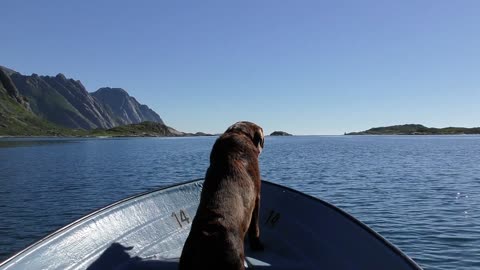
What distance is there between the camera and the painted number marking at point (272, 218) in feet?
31.9

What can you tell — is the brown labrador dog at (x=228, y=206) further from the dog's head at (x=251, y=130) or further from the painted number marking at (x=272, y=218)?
the painted number marking at (x=272, y=218)

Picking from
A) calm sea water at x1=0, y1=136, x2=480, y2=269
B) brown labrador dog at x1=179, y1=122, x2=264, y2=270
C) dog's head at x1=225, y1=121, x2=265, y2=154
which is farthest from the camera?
calm sea water at x1=0, y1=136, x2=480, y2=269

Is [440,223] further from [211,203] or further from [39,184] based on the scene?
[39,184]

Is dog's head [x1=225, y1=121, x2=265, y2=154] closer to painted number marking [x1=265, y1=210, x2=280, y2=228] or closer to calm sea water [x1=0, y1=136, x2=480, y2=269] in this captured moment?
painted number marking [x1=265, y1=210, x2=280, y2=228]

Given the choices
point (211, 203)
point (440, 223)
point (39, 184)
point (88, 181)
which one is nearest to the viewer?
point (211, 203)

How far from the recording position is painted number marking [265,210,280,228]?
971 cm

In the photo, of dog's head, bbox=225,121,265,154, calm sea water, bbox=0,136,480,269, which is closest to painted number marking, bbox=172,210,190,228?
dog's head, bbox=225,121,265,154

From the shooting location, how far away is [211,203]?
20.9 feet

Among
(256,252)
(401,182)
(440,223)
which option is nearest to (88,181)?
(401,182)

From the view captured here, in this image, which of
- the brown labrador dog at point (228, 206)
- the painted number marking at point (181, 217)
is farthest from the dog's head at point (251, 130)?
the painted number marking at point (181, 217)

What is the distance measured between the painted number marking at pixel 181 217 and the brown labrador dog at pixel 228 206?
6.34 ft

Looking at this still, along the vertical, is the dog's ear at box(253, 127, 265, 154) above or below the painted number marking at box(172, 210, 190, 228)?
above

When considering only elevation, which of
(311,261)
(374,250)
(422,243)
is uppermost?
(374,250)

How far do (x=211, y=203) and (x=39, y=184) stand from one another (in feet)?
114
